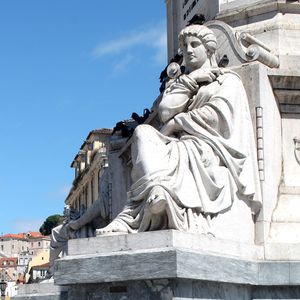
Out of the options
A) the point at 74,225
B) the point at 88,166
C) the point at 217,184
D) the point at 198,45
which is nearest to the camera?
the point at 217,184

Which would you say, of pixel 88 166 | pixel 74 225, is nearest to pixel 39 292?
pixel 74 225

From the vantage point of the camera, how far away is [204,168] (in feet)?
34.5

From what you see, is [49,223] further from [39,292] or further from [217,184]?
[217,184]

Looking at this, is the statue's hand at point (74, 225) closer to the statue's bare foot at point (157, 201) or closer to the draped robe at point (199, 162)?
the draped robe at point (199, 162)

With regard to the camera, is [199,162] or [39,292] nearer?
[199,162]

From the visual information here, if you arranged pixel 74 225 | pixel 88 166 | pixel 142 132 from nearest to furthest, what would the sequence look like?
pixel 142 132, pixel 74 225, pixel 88 166

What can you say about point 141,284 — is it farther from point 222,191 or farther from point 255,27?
point 255,27

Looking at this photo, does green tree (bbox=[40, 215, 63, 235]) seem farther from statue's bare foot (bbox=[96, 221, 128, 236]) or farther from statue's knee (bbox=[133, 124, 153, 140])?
statue's bare foot (bbox=[96, 221, 128, 236])

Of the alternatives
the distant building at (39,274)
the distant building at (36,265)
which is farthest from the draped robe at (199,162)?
the distant building at (36,265)

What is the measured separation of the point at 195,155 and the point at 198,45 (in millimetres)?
1849

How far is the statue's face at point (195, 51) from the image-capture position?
1170cm

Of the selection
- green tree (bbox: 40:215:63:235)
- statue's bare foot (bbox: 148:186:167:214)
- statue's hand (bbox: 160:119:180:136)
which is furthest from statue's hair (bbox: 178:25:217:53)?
green tree (bbox: 40:215:63:235)

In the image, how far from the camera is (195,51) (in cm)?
1173

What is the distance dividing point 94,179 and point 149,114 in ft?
147
